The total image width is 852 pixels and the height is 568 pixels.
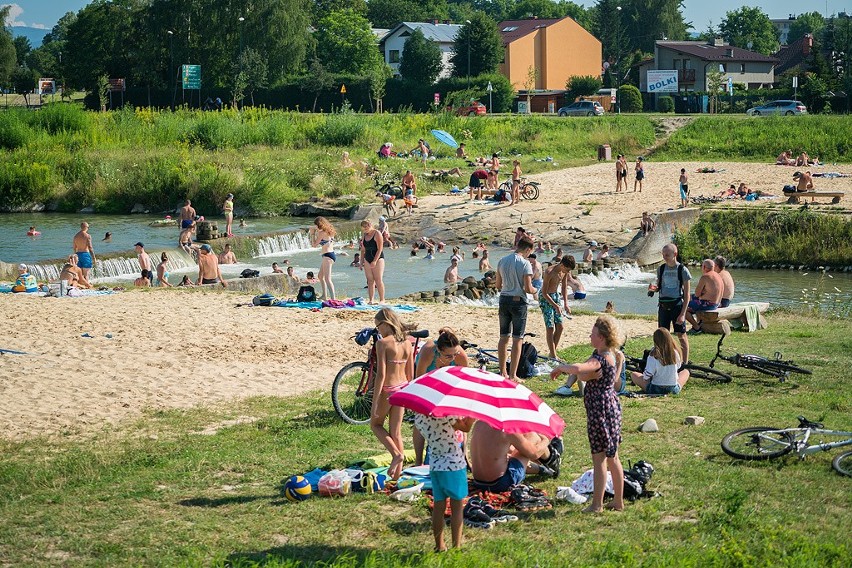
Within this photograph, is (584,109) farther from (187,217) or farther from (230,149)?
(187,217)

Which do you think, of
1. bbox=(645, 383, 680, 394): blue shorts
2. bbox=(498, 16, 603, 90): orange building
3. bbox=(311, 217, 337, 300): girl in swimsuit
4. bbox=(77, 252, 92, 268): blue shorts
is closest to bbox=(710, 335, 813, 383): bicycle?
bbox=(645, 383, 680, 394): blue shorts

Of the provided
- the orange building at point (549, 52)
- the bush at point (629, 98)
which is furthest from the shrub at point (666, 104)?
the orange building at point (549, 52)

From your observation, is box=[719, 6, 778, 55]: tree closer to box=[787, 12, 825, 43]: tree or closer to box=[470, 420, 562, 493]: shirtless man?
box=[787, 12, 825, 43]: tree

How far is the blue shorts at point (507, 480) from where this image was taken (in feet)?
25.4

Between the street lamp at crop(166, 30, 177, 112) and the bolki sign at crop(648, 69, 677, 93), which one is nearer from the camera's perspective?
the street lamp at crop(166, 30, 177, 112)

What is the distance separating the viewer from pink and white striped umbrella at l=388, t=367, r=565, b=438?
6.33 m

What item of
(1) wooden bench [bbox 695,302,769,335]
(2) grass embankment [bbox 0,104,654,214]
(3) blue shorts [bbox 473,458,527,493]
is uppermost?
(2) grass embankment [bbox 0,104,654,214]

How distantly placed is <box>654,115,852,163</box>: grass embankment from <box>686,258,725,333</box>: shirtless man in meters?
33.3

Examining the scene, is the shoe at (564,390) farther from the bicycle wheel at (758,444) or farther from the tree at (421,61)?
the tree at (421,61)

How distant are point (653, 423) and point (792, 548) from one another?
3.17 metres

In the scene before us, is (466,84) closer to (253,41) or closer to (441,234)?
(253,41)

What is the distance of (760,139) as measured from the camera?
50.2 meters

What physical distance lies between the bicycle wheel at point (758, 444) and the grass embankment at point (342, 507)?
92mm

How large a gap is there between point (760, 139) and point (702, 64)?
3212cm
